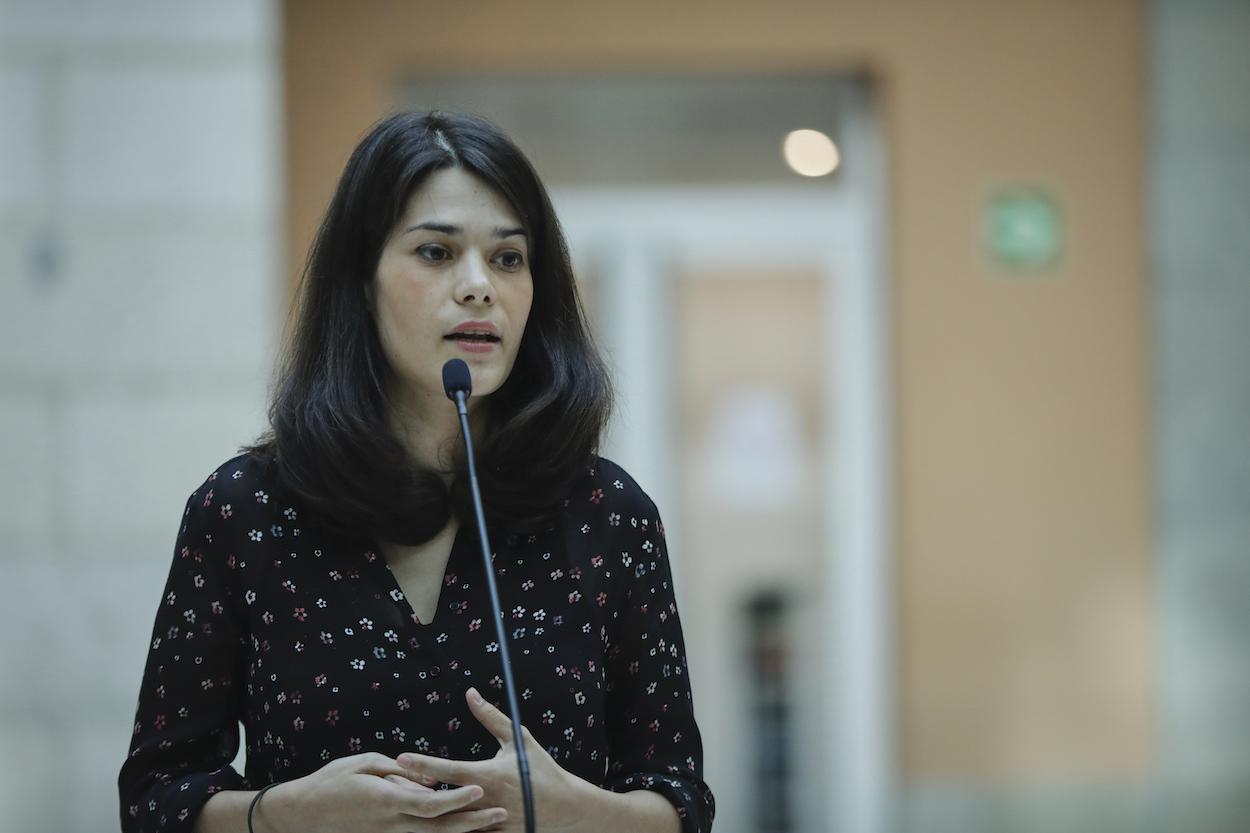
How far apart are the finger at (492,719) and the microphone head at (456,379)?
0.29 m

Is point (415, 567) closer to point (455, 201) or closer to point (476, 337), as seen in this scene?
point (476, 337)

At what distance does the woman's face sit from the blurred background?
3.33 m

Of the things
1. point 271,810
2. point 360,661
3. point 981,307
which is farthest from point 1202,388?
point 271,810

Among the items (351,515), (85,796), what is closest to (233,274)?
(85,796)

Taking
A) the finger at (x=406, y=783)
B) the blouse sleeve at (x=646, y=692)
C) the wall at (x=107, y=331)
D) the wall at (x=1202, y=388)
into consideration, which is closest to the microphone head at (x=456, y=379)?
the blouse sleeve at (x=646, y=692)

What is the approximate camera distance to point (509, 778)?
1345 mm

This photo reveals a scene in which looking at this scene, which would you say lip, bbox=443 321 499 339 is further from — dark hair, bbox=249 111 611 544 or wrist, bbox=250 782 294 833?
wrist, bbox=250 782 294 833

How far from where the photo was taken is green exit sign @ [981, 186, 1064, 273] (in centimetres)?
496

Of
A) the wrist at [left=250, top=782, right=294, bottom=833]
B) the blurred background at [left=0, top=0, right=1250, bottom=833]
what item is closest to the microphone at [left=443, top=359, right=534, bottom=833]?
the wrist at [left=250, top=782, right=294, bottom=833]

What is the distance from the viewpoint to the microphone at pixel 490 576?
1.28 metres

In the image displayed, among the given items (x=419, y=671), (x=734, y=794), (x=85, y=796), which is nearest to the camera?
(x=419, y=671)

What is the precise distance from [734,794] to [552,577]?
3587 mm

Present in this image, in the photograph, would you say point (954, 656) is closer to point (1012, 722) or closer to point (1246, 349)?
point (1012, 722)

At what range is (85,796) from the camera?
4.25 meters
